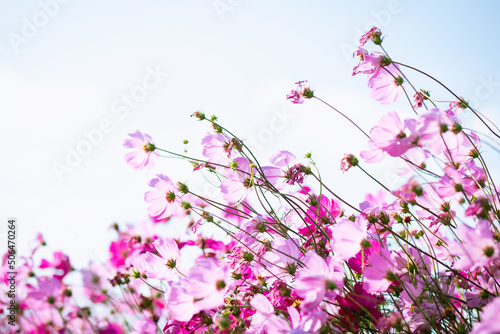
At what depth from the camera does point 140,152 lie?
3.44ft

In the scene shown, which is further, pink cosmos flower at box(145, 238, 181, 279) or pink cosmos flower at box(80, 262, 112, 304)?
pink cosmos flower at box(80, 262, 112, 304)

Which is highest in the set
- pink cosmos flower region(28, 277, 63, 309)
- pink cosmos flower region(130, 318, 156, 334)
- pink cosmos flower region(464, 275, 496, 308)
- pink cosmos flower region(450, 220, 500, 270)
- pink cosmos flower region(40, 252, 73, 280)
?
pink cosmos flower region(464, 275, 496, 308)

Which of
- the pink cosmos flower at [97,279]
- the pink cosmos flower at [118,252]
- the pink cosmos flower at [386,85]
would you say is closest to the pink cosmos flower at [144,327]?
the pink cosmos flower at [97,279]

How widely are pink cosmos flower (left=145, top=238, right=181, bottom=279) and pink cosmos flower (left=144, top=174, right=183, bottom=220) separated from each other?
7 centimetres

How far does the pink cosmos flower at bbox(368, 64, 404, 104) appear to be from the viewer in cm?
96

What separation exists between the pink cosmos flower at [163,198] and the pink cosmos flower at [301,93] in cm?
36

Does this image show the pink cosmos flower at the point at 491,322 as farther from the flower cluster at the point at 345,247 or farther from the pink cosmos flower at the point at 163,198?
the pink cosmos flower at the point at 163,198

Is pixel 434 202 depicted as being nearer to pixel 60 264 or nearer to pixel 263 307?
pixel 263 307

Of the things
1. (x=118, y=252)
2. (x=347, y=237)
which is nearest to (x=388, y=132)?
(x=347, y=237)

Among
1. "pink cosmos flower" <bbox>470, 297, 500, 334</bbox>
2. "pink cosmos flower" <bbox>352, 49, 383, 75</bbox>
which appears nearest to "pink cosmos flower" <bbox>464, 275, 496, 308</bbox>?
"pink cosmos flower" <bbox>470, 297, 500, 334</bbox>

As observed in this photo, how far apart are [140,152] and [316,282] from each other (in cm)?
61

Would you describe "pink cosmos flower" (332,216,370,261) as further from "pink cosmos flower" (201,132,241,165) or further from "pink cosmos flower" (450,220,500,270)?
"pink cosmos flower" (201,132,241,165)

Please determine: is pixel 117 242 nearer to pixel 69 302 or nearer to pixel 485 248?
pixel 69 302

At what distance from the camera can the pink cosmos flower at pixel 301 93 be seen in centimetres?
99
